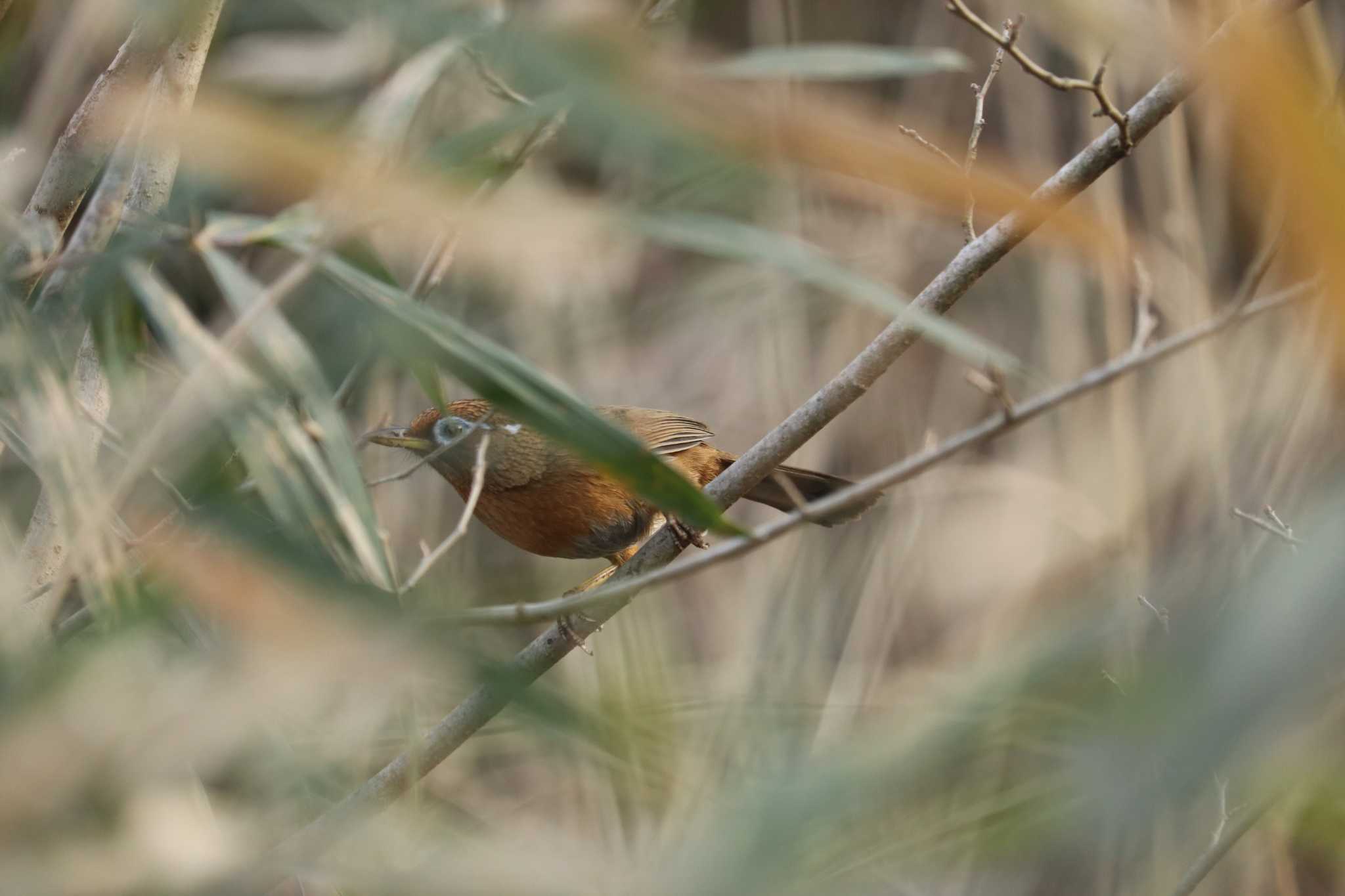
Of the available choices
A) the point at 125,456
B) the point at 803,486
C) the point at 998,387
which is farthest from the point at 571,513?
the point at 998,387

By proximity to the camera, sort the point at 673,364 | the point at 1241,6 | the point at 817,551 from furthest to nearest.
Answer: the point at 673,364
the point at 817,551
the point at 1241,6

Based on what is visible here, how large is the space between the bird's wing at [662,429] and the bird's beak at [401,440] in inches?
23.9

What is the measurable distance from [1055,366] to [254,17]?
4.05 m

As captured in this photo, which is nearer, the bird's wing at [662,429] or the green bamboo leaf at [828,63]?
the green bamboo leaf at [828,63]

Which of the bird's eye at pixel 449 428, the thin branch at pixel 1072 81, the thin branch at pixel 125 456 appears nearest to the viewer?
the thin branch at pixel 125 456

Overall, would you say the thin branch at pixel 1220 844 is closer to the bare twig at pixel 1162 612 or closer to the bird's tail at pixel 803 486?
the bare twig at pixel 1162 612

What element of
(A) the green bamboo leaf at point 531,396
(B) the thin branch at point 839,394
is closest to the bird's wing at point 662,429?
(B) the thin branch at point 839,394

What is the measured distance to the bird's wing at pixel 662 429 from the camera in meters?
4.41

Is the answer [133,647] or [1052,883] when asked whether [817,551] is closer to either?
[1052,883]

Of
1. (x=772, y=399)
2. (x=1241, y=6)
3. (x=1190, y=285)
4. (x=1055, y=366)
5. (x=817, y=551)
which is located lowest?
(x=817, y=551)

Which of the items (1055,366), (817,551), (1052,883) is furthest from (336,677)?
(1055,366)

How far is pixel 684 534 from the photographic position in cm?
341

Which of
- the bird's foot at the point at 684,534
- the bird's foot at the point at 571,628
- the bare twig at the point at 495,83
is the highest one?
the bare twig at the point at 495,83

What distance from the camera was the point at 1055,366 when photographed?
5789 millimetres
